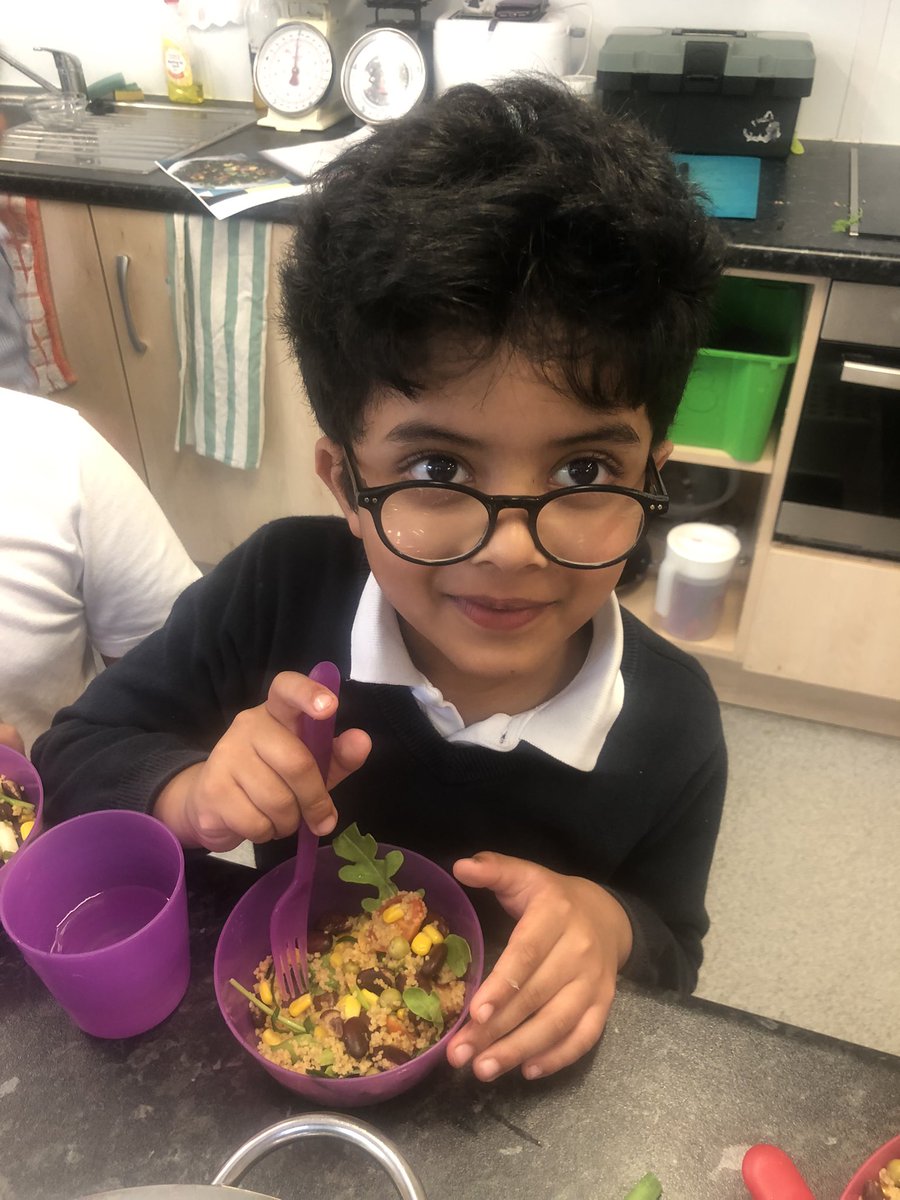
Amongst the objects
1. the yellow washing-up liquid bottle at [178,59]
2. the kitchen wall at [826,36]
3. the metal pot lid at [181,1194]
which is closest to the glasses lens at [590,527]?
the metal pot lid at [181,1194]

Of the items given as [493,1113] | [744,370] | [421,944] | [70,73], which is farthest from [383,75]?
[493,1113]

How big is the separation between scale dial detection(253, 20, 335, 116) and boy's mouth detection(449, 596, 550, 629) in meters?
1.77

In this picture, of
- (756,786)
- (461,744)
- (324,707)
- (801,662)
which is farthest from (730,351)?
(324,707)

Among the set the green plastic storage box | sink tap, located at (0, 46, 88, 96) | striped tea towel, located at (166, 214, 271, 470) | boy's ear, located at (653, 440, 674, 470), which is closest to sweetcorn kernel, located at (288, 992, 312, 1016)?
boy's ear, located at (653, 440, 674, 470)

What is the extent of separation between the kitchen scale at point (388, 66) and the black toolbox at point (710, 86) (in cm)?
42

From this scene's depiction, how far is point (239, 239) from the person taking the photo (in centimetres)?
173

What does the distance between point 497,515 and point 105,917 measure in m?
0.37

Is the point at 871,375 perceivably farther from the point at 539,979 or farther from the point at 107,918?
the point at 107,918

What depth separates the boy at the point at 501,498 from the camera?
570mm

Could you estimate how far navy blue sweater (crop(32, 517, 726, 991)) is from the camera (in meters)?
0.79

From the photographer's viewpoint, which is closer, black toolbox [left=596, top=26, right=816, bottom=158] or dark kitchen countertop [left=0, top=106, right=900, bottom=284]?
dark kitchen countertop [left=0, top=106, right=900, bottom=284]

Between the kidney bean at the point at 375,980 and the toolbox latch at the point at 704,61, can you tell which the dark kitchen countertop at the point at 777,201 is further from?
the kidney bean at the point at 375,980

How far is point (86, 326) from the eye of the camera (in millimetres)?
1979

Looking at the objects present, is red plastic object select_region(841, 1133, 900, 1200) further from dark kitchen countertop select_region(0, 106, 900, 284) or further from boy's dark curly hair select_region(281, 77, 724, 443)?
dark kitchen countertop select_region(0, 106, 900, 284)
